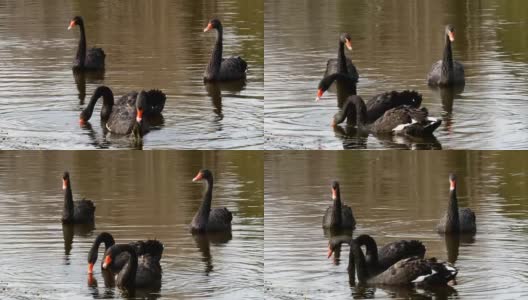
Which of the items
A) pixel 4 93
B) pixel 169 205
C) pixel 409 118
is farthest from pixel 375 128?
pixel 4 93

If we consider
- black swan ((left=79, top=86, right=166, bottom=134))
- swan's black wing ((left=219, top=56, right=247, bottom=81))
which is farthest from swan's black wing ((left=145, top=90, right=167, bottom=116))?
swan's black wing ((left=219, top=56, right=247, bottom=81))

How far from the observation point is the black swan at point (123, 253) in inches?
451

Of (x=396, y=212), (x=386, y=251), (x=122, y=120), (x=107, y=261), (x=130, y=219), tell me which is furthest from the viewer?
(x=396, y=212)

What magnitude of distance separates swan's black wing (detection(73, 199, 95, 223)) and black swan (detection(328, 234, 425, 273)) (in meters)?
2.68

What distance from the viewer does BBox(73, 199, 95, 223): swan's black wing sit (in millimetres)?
13766

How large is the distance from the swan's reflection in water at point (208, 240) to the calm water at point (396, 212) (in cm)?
38

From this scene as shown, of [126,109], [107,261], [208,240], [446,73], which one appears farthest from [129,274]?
[446,73]

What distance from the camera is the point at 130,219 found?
13.9 m

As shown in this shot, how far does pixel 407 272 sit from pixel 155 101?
3366 mm

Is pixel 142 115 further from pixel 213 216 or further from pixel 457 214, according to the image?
pixel 457 214

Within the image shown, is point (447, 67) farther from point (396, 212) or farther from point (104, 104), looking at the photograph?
point (104, 104)

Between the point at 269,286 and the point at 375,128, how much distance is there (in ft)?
8.95

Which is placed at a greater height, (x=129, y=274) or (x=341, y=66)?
(x=341, y=66)

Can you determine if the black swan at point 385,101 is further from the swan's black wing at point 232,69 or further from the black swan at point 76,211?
the black swan at point 76,211
